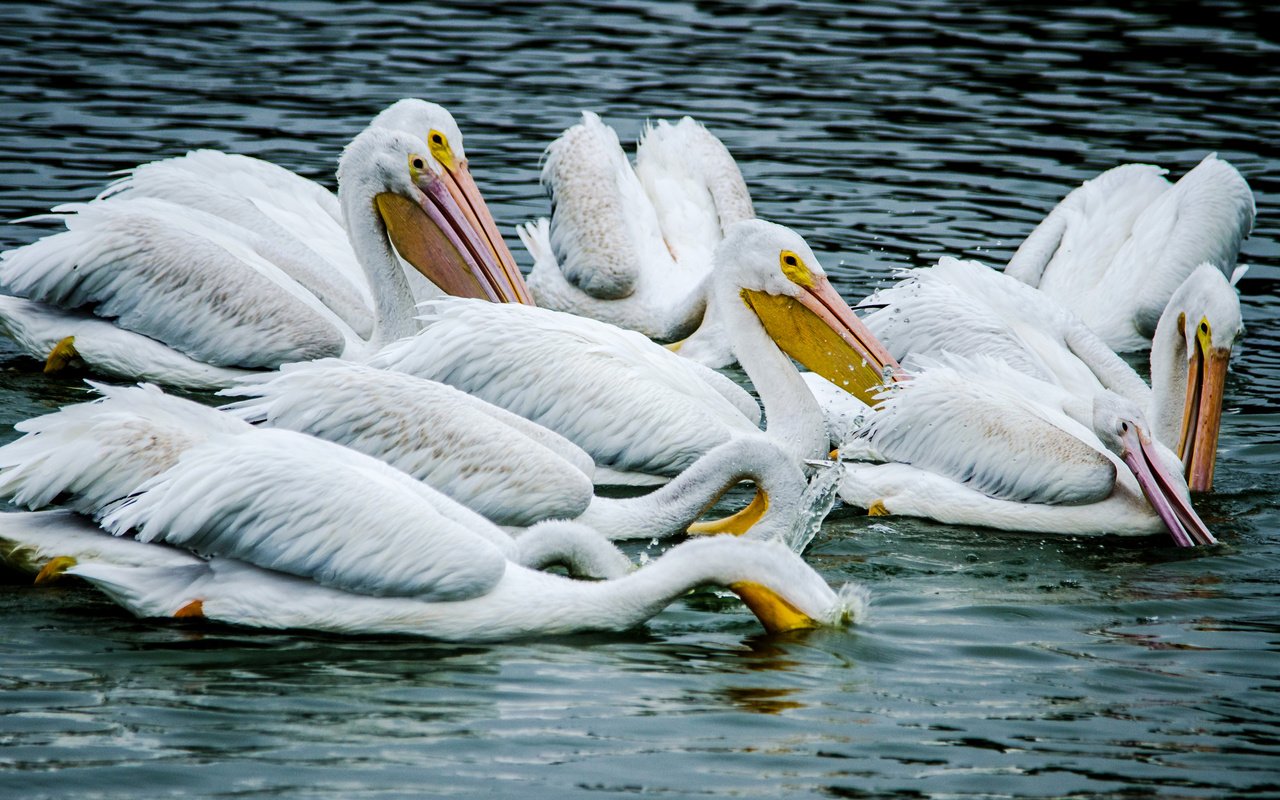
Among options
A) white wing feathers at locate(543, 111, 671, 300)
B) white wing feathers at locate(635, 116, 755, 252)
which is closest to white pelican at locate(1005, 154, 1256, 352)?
white wing feathers at locate(635, 116, 755, 252)

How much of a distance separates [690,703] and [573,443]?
1791 mm

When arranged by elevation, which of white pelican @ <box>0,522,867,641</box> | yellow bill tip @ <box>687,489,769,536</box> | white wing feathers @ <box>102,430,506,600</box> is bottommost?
yellow bill tip @ <box>687,489,769,536</box>

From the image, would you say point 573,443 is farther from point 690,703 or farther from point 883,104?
point 883,104

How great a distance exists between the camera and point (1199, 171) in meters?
8.88

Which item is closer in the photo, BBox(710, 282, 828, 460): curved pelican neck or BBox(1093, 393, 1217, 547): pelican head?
BBox(1093, 393, 1217, 547): pelican head

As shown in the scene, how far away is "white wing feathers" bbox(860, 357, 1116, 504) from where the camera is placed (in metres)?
6.27

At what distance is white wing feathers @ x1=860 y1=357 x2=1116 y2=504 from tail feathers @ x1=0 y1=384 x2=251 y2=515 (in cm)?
258

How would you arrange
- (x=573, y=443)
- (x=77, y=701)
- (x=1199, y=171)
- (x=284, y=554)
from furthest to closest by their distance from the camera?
(x=1199, y=171)
(x=573, y=443)
(x=284, y=554)
(x=77, y=701)

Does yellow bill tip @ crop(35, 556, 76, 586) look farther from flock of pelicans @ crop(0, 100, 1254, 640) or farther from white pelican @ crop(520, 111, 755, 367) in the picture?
white pelican @ crop(520, 111, 755, 367)

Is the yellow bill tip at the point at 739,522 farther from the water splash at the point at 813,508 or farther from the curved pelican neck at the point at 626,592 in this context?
the curved pelican neck at the point at 626,592

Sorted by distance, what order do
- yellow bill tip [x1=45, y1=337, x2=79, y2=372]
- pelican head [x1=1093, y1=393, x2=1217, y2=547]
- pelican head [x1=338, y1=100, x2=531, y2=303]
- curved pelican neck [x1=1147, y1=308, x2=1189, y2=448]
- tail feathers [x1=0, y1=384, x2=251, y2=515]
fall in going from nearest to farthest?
tail feathers [x1=0, y1=384, x2=251, y2=515]
pelican head [x1=1093, y1=393, x2=1217, y2=547]
curved pelican neck [x1=1147, y1=308, x2=1189, y2=448]
pelican head [x1=338, y1=100, x2=531, y2=303]
yellow bill tip [x1=45, y1=337, x2=79, y2=372]

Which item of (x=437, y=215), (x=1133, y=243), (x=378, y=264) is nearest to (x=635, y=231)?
(x=437, y=215)

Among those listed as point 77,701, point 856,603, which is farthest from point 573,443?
point 77,701

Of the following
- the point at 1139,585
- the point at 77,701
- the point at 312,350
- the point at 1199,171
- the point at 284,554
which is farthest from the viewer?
the point at 1199,171
